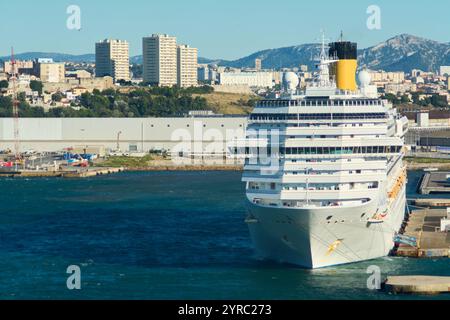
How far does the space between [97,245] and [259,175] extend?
24.8ft

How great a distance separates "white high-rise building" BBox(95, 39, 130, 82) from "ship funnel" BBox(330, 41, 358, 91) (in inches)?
5174

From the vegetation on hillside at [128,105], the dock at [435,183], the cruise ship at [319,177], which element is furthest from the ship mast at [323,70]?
the vegetation on hillside at [128,105]

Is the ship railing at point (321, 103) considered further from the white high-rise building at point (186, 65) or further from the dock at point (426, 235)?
the white high-rise building at point (186, 65)

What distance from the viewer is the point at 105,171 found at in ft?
252

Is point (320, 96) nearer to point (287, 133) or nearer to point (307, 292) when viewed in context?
point (287, 133)

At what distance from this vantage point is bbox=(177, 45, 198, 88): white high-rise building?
6476 inches

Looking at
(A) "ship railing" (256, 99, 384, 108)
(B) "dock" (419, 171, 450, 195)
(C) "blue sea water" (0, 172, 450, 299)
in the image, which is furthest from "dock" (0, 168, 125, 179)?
(A) "ship railing" (256, 99, 384, 108)

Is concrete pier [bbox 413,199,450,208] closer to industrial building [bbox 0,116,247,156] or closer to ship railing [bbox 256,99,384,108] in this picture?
ship railing [bbox 256,99,384,108]

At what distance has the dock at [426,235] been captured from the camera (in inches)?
1379

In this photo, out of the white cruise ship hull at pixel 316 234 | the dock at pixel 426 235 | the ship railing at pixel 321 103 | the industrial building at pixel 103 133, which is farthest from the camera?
the industrial building at pixel 103 133

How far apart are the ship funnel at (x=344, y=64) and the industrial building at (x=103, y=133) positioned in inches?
1890

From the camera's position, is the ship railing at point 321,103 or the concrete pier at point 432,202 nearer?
the ship railing at point 321,103
